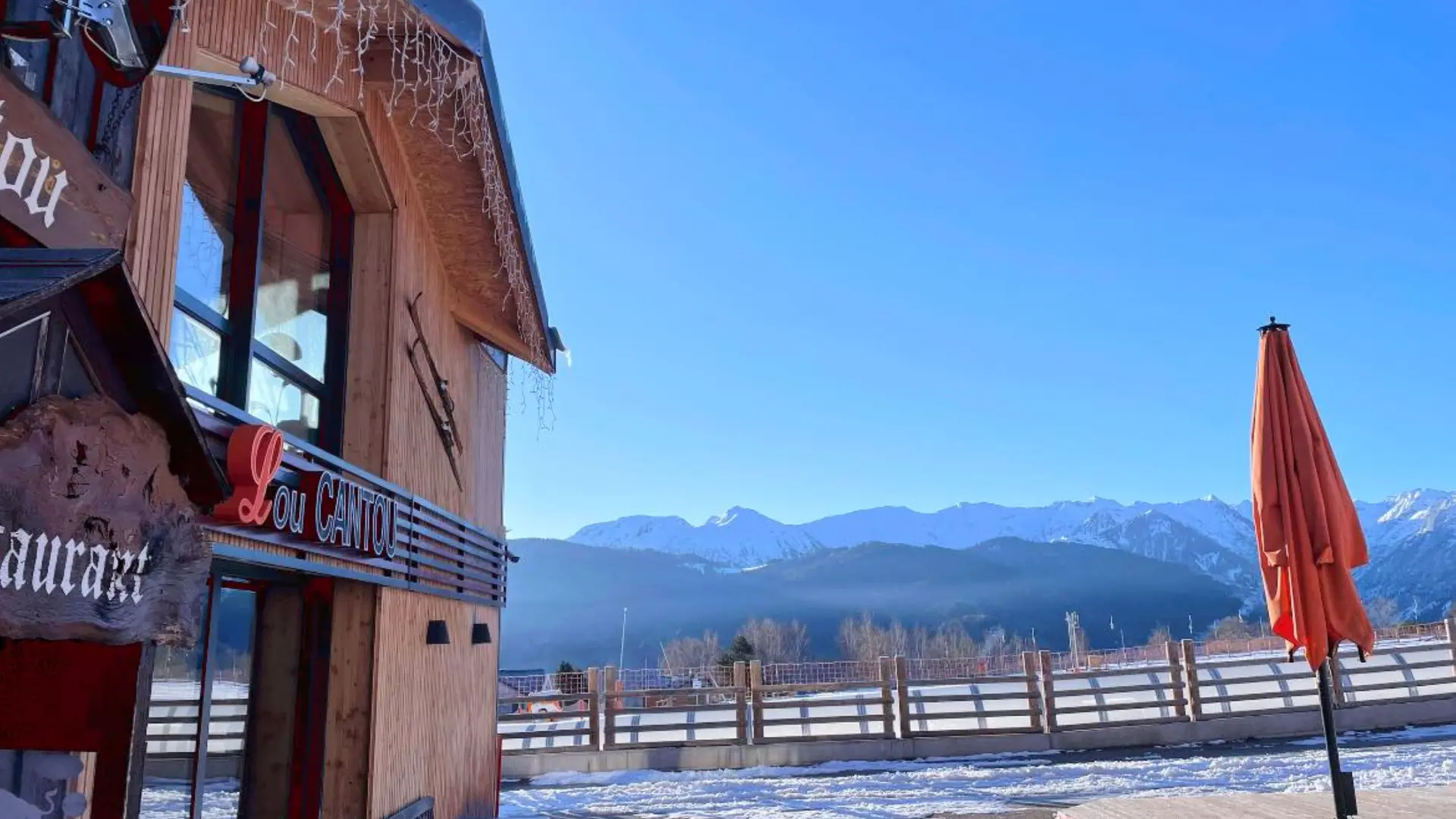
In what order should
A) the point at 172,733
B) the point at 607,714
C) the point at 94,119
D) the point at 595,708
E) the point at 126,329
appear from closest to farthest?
the point at 126,329
the point at 94,119
the point at 172,733
the point at 595,708
the point at 607,714

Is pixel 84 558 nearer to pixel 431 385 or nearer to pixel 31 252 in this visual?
pixel 31 252

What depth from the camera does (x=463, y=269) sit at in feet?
26.3

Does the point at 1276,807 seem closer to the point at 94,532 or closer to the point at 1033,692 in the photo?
the point at 94,532

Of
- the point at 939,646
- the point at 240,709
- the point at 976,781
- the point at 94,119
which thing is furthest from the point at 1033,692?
the point at 939,646

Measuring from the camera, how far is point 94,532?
187 cm

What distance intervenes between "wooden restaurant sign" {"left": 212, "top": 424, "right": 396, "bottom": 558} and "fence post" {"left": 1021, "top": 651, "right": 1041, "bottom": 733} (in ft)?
33.8

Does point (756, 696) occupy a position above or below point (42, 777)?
below

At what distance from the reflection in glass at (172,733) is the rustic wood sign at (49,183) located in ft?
6.01

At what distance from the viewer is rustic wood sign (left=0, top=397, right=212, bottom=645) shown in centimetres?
170

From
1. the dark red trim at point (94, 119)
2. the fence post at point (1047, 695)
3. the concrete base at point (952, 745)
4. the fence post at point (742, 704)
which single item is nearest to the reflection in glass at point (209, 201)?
the dark red trim at point (94, 119)

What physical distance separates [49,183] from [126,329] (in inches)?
36.9

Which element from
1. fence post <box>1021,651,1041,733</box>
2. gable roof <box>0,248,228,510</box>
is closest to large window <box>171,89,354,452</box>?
gable roof <box>0,248,228,510</box>

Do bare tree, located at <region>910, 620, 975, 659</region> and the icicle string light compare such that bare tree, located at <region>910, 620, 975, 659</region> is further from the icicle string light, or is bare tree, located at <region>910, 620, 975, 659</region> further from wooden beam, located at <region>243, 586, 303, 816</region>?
wooden beam, located at <region>243, 586, 303, 816</region>

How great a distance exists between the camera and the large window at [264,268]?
4.41 metres
